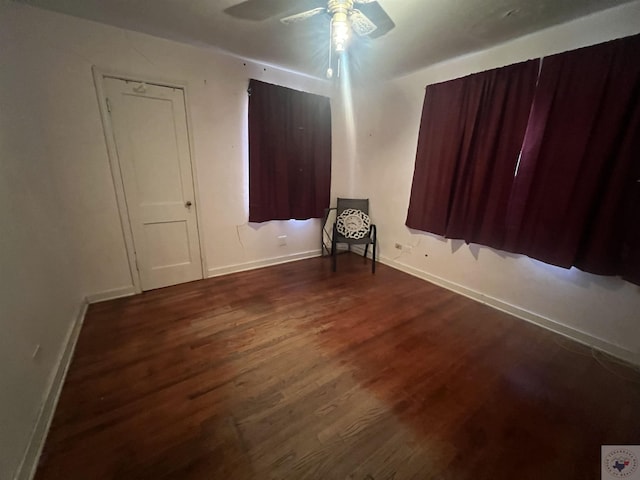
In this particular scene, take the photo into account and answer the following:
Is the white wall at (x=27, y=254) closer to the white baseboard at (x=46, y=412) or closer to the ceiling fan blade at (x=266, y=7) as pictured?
the white baseboard at (x=46, y=412)

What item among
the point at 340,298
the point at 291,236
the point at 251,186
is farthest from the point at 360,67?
the point at 340,298

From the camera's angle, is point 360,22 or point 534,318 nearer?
point 360,22

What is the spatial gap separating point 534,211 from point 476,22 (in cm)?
155

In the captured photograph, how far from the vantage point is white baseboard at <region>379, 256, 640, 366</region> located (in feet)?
6.16

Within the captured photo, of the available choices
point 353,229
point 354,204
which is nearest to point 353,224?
point 353,229

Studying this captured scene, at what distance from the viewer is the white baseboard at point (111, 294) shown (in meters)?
2.41

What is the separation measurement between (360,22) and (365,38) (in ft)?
2.15

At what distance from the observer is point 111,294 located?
2498 millimetres

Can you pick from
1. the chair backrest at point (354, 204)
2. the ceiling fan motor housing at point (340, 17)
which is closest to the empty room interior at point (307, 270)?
the ceiling fan motor housing at point (340, 17)

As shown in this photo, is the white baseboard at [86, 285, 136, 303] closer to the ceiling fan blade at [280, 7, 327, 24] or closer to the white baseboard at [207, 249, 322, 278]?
the white baseboard at [207, 249, 322, 278]

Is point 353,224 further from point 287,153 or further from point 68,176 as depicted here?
point 68,176

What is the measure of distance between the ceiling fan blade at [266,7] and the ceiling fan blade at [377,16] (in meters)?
0.29

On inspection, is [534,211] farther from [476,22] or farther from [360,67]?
[360,67]

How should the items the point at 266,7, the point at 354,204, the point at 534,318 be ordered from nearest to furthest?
the point at 266,7
the point at 534,318
the point at 354,204
